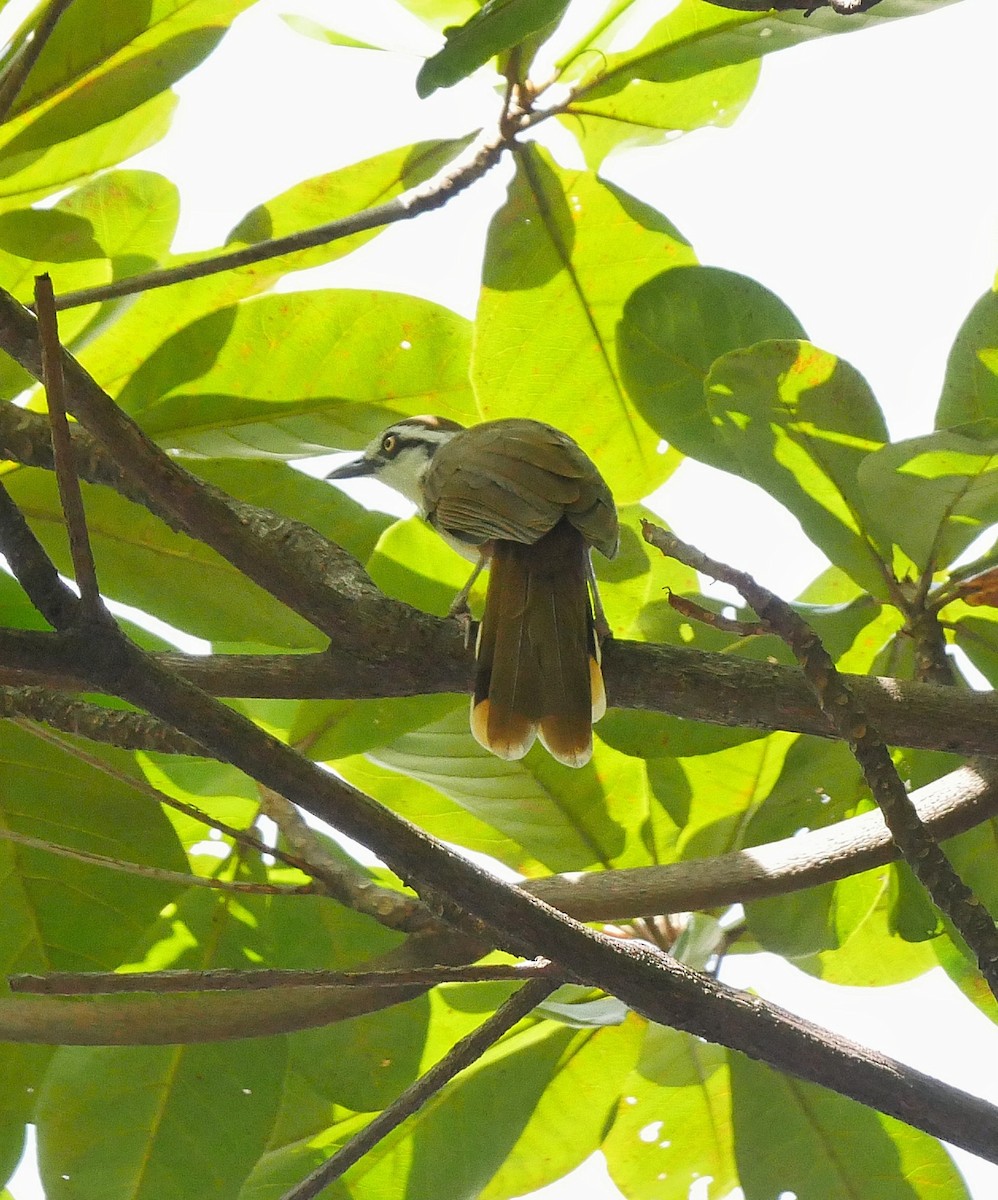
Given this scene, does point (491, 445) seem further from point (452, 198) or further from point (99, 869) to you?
point (99, 869)

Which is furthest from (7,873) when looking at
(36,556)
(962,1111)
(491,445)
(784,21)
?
(784,21)

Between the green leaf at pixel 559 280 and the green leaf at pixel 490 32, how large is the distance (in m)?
0.63

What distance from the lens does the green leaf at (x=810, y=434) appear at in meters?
2.12

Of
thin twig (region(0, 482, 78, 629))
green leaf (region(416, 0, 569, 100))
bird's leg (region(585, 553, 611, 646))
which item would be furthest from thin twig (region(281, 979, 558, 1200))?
green leaf (region(416, 0, 569, 100))

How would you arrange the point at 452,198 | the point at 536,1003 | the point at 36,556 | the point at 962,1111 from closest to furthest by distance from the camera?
the point at 36,556 → the point at 962,1111 → the point at 536,1003 → the point at 452,198

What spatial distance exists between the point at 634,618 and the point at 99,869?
115 centimetres

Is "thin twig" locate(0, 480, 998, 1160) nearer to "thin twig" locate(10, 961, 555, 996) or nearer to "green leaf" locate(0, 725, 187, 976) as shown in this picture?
"thin twig" locate(10, 961, 555, 996)

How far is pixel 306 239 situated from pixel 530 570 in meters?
0.74

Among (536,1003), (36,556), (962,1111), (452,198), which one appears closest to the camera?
(36,556)

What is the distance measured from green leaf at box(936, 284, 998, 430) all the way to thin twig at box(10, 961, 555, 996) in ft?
4.33

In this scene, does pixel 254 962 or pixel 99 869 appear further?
pixel 254 962

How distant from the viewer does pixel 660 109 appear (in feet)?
8.36

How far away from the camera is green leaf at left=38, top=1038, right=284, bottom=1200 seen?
91.7 inches

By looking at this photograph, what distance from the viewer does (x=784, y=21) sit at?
2232mm
